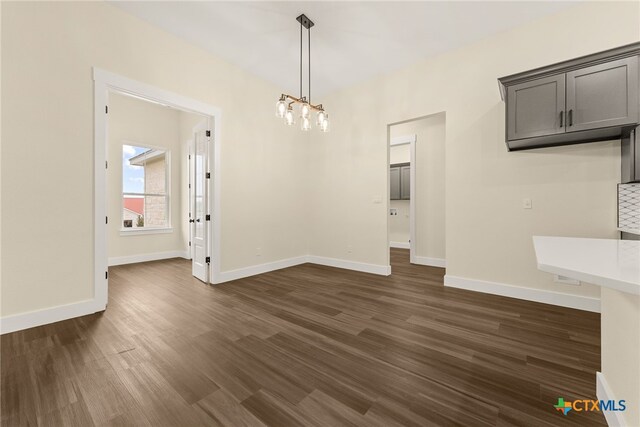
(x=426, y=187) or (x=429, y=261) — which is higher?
(x=426, y=187)

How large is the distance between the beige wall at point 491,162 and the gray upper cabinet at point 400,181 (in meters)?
2.38

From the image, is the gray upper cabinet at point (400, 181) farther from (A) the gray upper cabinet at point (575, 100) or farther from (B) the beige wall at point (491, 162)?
(A) the gray upper cabinet at point (575, 100)

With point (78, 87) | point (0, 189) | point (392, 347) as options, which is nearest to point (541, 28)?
point (392, 347)

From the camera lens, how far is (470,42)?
3.38 metres

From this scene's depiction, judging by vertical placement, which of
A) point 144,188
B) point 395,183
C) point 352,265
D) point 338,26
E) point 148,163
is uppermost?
point 338,26

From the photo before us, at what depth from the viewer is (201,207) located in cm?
402

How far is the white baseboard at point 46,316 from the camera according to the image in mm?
2260

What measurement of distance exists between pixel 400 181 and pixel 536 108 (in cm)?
394

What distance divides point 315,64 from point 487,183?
2.97 meters

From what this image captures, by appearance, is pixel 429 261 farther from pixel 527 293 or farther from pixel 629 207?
pixel 629 207

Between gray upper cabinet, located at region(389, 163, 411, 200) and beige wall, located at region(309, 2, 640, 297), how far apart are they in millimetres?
2378

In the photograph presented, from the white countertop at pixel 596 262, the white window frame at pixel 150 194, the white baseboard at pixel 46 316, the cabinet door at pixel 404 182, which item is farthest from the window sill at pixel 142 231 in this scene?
the white countertop at pixel 596 262

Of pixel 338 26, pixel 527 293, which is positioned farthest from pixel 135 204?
pixel 527 293

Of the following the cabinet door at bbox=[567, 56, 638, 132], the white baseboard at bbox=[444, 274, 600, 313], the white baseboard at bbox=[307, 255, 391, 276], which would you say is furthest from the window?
the cabinet door at bbox=[567, 56, 638, 132]
